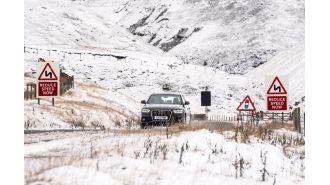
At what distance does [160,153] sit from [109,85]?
5563 centimetres

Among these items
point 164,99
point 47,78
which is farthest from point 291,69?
point 47,78

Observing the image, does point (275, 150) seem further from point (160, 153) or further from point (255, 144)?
point (160, 153)

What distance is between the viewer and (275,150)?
1136cm

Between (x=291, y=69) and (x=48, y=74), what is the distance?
2632 inches

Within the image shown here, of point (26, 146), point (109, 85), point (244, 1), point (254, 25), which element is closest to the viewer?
point (26, 146)

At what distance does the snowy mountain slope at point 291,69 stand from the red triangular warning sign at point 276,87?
162ft

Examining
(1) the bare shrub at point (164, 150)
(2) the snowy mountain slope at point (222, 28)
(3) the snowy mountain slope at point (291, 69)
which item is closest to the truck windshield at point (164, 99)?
(1) the bare shrub at point (164, 150)

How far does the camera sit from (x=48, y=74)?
63.9 ft

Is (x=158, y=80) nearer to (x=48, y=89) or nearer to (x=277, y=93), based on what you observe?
(x=48, y=89)

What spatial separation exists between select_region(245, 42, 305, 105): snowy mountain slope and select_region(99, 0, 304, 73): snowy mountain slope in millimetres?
3266

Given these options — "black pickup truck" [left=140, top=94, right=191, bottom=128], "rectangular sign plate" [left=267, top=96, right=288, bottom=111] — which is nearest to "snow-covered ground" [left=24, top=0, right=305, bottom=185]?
"rectangular sign plate" [left=267, top=96, right=288, bottom=111]

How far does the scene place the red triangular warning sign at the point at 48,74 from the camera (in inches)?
761

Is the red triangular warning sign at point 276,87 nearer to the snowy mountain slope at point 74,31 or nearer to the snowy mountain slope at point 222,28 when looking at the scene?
the snowy mountain slope at point 222,28

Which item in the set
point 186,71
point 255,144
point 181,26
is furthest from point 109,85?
point 181,26
